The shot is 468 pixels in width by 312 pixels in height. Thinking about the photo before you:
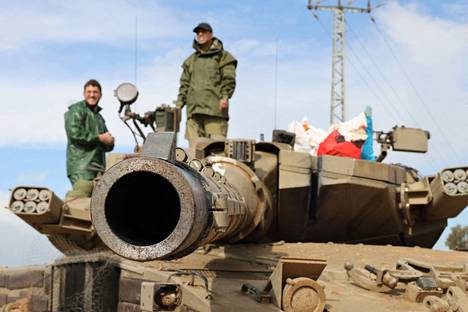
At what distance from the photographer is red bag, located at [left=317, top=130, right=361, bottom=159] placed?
883cm

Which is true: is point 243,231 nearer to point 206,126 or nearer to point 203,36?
point 206,126

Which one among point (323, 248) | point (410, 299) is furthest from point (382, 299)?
point (323, 248)

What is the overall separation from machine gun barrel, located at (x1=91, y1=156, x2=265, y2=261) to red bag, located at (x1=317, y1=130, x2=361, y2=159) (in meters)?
5.03

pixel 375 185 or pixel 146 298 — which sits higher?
pixel 375 185

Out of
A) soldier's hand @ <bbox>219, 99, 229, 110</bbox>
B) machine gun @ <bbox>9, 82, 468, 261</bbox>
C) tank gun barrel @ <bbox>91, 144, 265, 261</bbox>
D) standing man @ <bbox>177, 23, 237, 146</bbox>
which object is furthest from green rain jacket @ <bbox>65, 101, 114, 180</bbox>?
tank gun barrel @ <bbox>91, 144, 265, 261</bbox>

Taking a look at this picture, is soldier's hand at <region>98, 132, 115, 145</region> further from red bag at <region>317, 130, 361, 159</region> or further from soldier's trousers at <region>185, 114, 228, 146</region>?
red bag at <region>317, 130, 361, 159</region>

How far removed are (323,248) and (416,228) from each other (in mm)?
1886

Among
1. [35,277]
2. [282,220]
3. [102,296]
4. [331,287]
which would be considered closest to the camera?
[331,287]

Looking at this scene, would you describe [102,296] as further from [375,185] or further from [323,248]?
[375,185]

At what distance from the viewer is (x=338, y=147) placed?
8867 millimetres

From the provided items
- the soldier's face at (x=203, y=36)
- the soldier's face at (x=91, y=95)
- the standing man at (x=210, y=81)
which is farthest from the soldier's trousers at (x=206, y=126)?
the soldier's face at (x=91, y=95)

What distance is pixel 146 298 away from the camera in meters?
5.02

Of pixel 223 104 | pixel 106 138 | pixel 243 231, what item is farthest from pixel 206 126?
pixel 243 231

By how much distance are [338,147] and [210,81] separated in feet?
5.86
